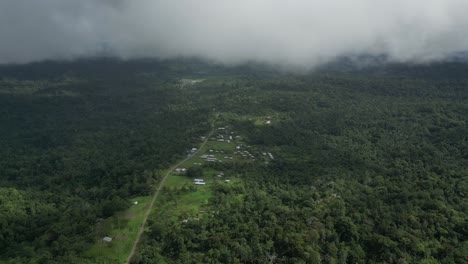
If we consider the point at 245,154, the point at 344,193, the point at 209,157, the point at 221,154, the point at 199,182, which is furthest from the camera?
the point at 221,154

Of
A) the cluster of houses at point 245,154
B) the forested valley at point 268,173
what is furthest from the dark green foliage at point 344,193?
the cluster of houses at point 245,154

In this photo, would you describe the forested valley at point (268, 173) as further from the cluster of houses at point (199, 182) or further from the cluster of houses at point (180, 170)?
the cluster of houses at point (180, 170)

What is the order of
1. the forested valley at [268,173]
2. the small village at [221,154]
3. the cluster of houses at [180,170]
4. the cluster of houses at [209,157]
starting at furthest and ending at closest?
the cluster of houses at [209,157], the cluster of houses at [180,170], the small village at [221,154], the forested valley at [268,173]

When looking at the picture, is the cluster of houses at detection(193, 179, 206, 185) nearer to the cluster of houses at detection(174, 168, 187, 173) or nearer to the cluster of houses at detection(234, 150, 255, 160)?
the cluster of houses at detection(174, 168, 187, 173)

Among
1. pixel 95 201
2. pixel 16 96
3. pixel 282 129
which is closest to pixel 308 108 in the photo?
pixel 282 129

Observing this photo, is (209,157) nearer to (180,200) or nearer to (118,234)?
(180,200)

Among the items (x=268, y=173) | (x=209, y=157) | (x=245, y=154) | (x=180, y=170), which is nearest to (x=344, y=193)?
(x=268, y=173)
